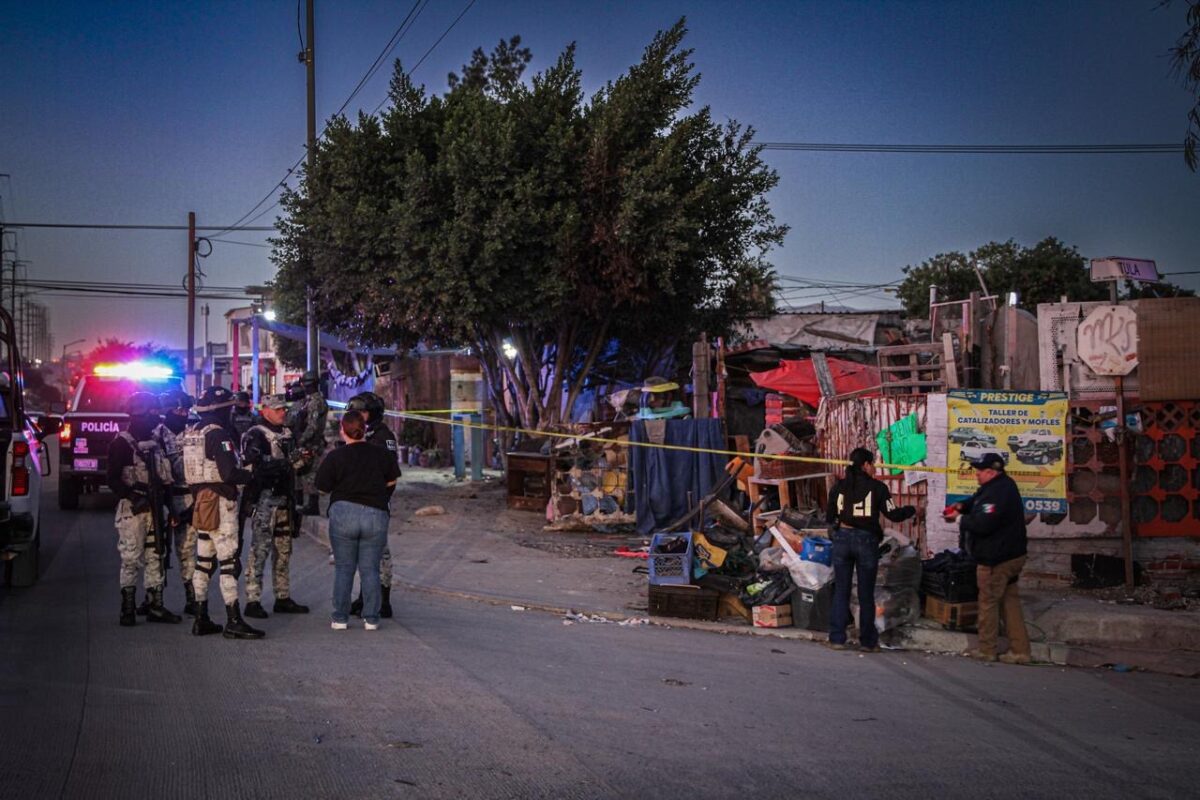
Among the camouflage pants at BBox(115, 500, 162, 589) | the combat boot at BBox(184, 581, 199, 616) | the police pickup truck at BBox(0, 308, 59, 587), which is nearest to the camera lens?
the camouflage pants at BBox(115, 500, 162, 589)

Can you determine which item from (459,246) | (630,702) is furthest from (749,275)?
(630,702)

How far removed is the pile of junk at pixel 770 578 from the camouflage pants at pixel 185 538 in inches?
168

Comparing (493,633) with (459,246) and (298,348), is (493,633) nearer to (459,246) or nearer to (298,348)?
(459,246)

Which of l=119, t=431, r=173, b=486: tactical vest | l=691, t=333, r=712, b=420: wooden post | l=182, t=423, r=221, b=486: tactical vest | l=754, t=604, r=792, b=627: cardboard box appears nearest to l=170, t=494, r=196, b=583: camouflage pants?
l=119, t=431, r=173, b=486: tactical vest

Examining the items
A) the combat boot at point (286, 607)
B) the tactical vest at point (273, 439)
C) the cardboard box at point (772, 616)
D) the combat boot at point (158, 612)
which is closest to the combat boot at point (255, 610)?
the combat boot at point (286, 607)

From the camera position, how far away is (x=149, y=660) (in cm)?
727

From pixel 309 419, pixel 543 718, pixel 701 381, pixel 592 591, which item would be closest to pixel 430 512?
pixel 701 381

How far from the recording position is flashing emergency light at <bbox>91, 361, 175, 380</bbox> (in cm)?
1850

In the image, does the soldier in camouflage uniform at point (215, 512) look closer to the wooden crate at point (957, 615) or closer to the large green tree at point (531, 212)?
the wooden crate at point (957, 615)

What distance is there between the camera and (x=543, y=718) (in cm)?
604

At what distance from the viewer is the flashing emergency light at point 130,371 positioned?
18.5 metres

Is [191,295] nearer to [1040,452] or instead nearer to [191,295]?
[191,295]

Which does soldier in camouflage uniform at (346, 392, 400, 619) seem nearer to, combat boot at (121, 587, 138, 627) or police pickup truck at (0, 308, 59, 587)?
combat boot at (121, 587, 138, 627)

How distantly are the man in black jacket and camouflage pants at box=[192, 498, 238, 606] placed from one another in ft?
19.9
